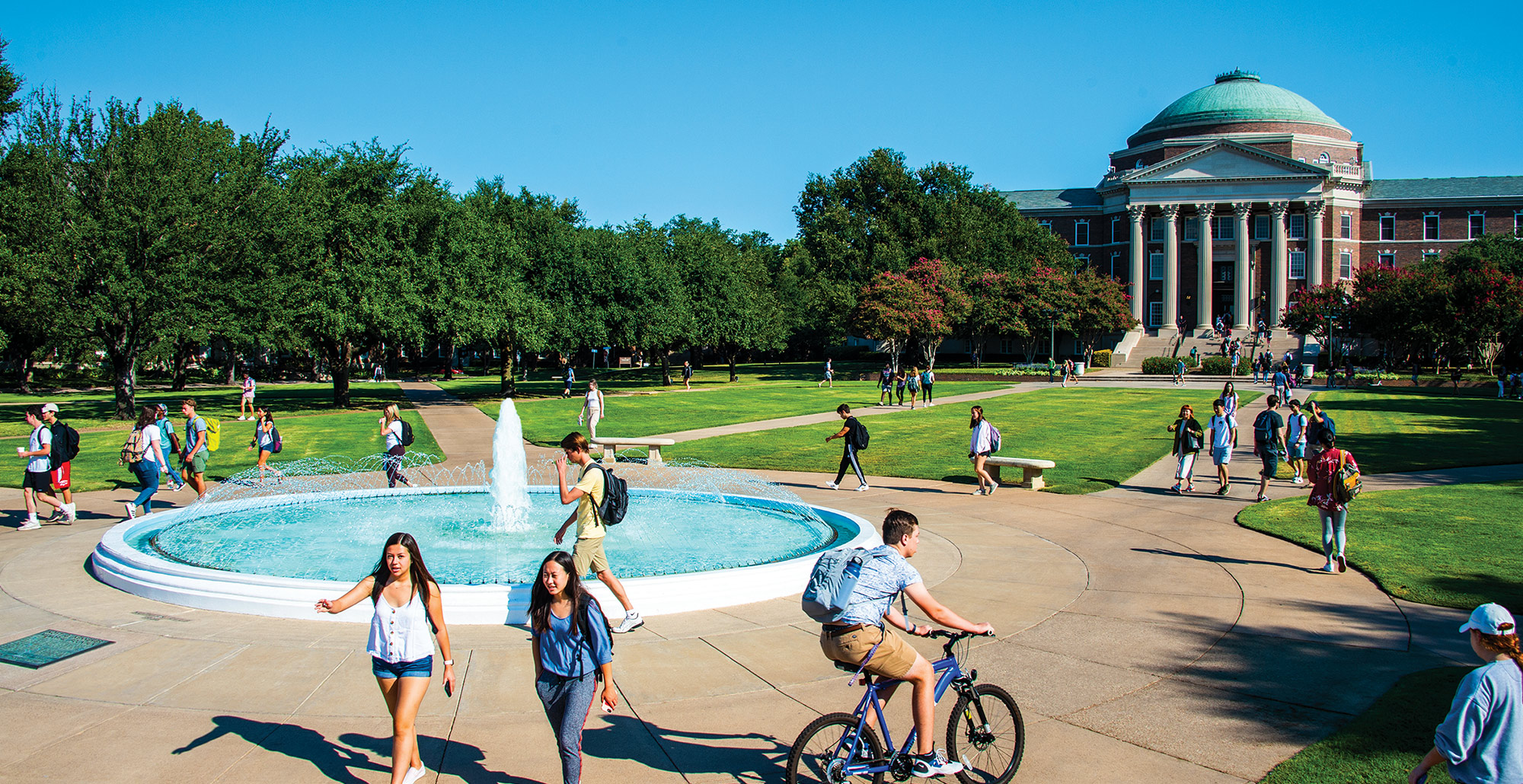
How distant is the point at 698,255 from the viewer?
61250 millimetres

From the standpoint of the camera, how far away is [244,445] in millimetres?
26047

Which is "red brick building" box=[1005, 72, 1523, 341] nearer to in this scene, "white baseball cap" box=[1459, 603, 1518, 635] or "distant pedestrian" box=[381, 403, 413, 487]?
"distant pedestrian" box=[381, 403, 413, 487]

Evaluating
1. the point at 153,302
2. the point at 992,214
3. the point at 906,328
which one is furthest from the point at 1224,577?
the point at 992,214

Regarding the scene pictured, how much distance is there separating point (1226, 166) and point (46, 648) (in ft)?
297

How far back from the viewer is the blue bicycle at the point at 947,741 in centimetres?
511

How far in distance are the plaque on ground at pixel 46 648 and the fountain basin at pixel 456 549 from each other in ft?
3.87

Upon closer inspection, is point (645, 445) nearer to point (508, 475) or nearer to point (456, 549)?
point (508, 475)

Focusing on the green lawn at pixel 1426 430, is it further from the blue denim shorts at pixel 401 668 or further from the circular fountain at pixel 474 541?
the blue denim shorts at pixel 401 668

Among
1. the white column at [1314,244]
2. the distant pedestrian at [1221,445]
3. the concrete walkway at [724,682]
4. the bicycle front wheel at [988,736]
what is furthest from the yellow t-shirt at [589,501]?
the white column at [1314,244]

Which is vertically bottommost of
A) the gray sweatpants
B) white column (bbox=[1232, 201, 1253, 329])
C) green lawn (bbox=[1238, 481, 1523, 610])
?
green lawn (bbox=[1238, 481, 1523, 610])

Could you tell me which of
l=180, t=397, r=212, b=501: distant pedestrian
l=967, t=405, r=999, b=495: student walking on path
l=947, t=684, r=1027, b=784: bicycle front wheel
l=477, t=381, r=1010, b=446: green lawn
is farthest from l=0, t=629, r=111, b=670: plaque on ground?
l=477, t=381, r=1010, b=446: green lawn

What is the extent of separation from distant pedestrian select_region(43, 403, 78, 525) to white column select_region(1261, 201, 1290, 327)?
282 ft

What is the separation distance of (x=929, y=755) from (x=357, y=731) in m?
3.94

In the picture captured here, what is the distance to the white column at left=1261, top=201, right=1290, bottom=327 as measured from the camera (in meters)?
80.4
